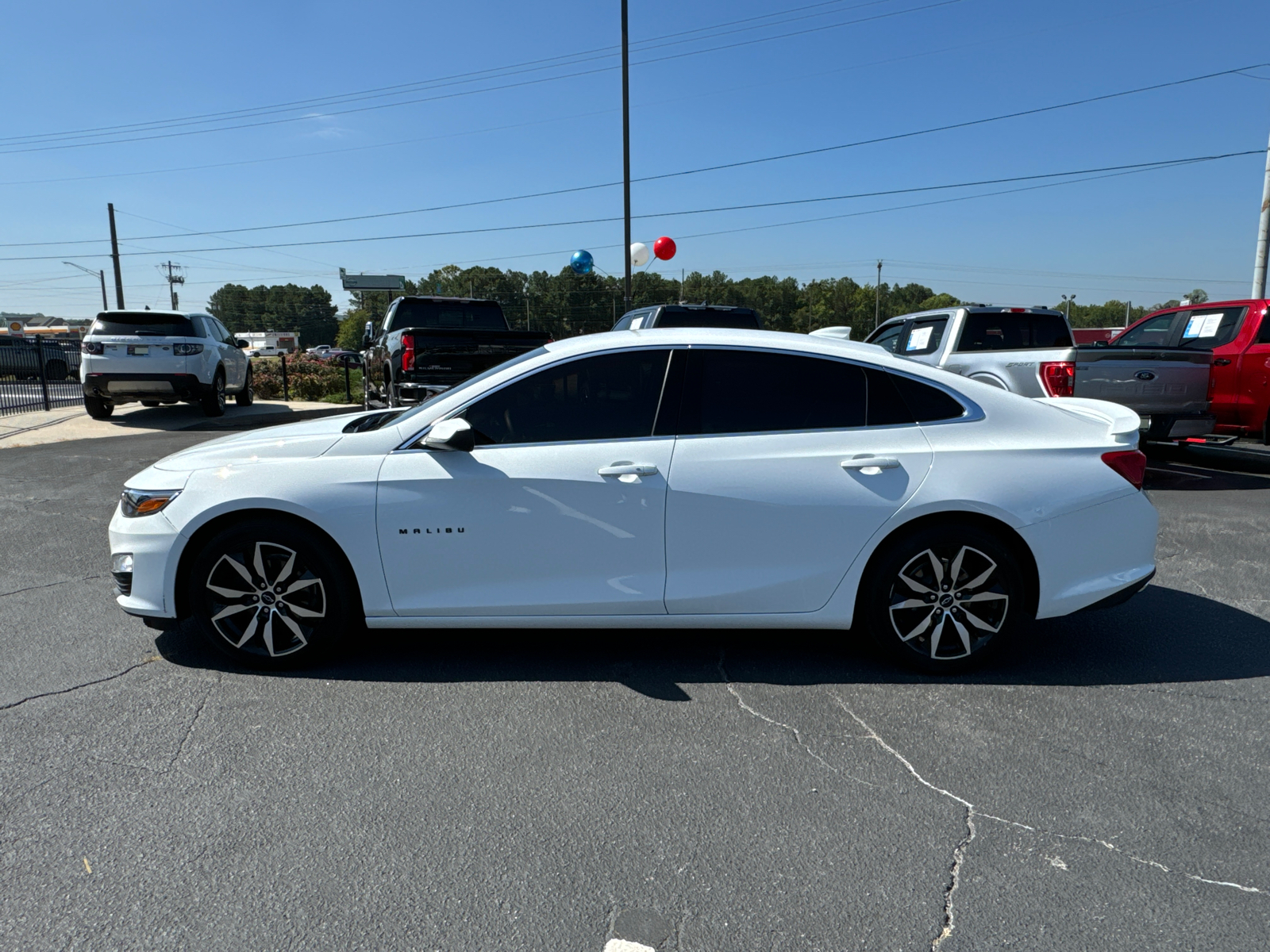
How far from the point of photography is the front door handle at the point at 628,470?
3711 mm

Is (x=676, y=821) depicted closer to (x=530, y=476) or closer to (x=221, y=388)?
(x=530, y=476)

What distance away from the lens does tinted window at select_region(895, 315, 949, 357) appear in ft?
34.4

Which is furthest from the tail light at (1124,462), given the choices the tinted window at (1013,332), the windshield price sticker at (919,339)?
the windshield price sticker at (919,339)

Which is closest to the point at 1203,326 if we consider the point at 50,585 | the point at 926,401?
the point at 926,401

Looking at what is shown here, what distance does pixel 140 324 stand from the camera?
45.6 ft

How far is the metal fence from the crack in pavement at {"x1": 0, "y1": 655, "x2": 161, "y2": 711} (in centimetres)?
1566

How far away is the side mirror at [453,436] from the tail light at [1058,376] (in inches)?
281

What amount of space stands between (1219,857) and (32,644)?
5.14m

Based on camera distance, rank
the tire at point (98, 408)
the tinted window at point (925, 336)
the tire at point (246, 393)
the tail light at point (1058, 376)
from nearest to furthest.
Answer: the tail light at point (1058, 376) → the tinted window at point (925, 336) → the tire at point (98, 408) → the tire at point (246, 393)

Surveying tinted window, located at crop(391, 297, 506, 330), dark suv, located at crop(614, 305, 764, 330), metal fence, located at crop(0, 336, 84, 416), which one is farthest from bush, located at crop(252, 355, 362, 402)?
dark suv, located at crop(614, 305, 764, 330)

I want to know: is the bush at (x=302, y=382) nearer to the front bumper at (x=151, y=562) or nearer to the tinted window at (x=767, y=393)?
the front bumper at (x=151, y=562)

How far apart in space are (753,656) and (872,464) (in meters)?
1.12

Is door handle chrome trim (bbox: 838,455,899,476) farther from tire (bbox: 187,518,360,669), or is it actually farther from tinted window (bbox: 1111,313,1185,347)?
tinted window (bbox: 1111,313,1185,347)

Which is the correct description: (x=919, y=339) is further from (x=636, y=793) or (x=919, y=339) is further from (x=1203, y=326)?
(x=636, y=793)
